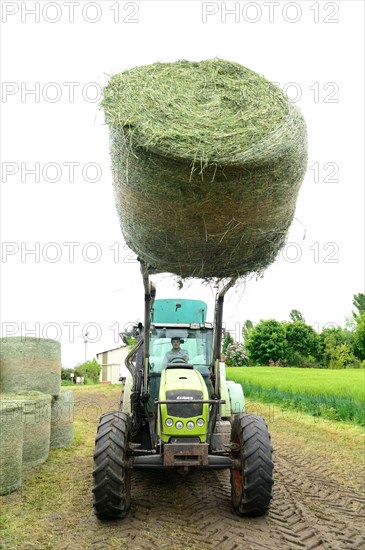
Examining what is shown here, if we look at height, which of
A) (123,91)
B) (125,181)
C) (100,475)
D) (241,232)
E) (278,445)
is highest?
(123,91)

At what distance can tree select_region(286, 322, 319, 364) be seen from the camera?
198 ft

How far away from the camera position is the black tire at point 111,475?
5.46 meters

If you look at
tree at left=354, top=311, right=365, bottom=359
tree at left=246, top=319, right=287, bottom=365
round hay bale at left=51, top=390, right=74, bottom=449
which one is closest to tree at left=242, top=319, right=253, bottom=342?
tree at left=246, top=319, right=287, bottom=365

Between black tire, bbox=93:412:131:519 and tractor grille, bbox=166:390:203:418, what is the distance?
59 centimetres

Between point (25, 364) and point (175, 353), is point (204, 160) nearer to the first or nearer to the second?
point (175, 353)

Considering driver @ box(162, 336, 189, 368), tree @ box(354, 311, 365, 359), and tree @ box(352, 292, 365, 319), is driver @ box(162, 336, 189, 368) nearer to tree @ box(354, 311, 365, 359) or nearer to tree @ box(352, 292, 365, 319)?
tree @ box(354, 311, 365, 359)

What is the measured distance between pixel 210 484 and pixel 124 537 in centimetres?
213

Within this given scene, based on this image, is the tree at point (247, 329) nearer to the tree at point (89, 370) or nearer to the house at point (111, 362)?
the house at point (111, 362)

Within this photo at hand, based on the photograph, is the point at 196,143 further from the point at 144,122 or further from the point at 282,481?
the point at 282,481

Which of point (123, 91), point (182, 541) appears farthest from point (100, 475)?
point (123, 91)

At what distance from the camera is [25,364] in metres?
8.74

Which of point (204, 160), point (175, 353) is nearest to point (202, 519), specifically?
point (175, 353)

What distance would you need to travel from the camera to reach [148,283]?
632 centimetres

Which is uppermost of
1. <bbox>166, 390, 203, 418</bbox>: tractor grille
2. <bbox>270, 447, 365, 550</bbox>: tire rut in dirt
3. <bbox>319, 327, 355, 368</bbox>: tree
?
<bbox>166, 390, 203, 418</bbox>: tractor grille
